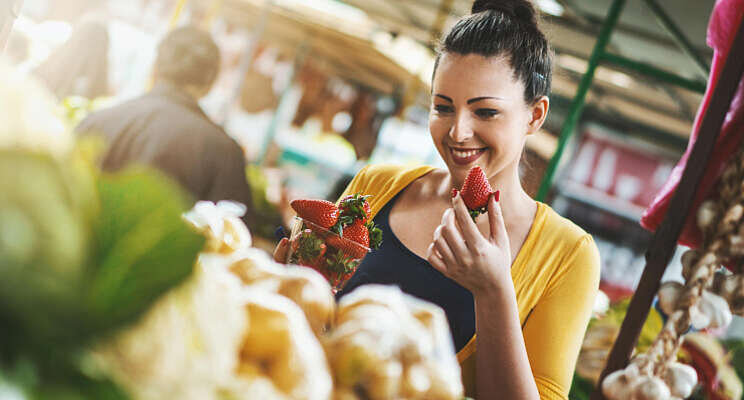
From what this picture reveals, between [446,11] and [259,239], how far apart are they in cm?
254

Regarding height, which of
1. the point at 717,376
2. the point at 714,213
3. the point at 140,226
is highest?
the point at 714,213

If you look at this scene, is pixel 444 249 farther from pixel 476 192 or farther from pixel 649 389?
pixel 649 389

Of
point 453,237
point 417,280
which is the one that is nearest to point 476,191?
point 453,237

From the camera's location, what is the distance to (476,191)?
106cm

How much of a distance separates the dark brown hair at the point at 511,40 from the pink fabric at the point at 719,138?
1.72 feet

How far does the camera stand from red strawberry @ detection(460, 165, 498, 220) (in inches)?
41.6

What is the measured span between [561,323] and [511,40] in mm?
687

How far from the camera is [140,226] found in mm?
393

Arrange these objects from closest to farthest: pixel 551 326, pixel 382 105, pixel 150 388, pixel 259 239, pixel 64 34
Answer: pixel 150 388
pixel 551 326
pixel 64 34
pixel 259 239
pixel 382 105

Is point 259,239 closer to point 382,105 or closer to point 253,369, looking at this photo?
point 253,369

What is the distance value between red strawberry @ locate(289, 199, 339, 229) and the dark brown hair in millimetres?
550

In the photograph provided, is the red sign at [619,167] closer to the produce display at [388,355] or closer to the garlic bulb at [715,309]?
the garlic bulb at [715,309]

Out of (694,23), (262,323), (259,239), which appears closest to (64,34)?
(259,239)

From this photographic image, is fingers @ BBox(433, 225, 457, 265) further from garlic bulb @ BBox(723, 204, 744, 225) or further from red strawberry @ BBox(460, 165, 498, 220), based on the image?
garlic bulb @ BBox(723, 204, 744, 225)
